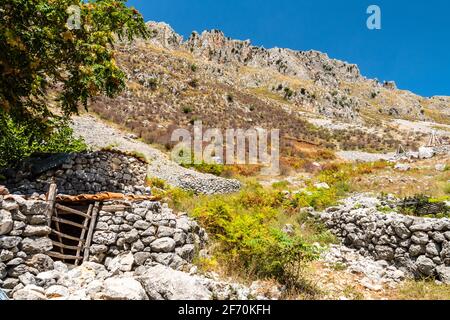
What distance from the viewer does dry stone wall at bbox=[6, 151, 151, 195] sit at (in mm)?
11438

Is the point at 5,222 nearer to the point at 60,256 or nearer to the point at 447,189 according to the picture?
the point at 60,256

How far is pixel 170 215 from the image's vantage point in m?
7.47

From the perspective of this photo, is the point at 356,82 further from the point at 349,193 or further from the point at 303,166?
the point at 349,193

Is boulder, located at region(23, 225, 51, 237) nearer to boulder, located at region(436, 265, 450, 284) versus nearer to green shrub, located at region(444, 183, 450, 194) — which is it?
boulder, located at region(436, 265, 450, 284)

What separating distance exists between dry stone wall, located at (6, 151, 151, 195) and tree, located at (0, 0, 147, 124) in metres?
1.95

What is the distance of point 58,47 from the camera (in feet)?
33.8

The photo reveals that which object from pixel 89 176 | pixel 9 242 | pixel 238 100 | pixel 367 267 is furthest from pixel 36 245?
pixel 238 100

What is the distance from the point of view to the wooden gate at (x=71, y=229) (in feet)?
22.3

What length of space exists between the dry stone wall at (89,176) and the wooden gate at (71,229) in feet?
15.4

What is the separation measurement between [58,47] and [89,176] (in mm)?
4656

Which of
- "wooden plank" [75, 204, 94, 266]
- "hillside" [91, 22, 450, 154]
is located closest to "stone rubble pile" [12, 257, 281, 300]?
"wooden plank" [75, 204, 94, 266]

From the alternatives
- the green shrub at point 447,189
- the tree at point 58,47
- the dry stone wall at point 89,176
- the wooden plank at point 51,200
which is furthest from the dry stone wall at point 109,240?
the green shrub at point 447,189

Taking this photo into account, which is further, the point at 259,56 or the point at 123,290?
the point at 259,56
